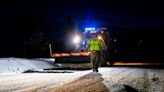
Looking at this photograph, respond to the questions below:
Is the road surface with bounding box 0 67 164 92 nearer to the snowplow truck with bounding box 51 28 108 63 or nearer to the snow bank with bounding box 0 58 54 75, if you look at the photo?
the snow bank with bounding box 0 58 54 75

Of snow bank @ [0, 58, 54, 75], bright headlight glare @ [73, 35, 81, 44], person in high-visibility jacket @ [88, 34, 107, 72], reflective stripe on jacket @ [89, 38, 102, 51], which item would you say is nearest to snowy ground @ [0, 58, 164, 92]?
snow bank @ [0, 58, 54, 75]

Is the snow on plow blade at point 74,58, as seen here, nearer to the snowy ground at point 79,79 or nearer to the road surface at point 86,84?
the snowy ground at point 79,79

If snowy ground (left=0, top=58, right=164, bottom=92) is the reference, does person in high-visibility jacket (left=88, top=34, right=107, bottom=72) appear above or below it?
above

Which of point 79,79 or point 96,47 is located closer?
point 79,79

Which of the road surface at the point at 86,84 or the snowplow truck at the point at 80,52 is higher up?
the snowplow truck at the point at 80,52

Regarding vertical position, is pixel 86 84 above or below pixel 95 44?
below

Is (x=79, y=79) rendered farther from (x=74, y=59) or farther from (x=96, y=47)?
(x=74, y=59)

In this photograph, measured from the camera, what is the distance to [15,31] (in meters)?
57.7

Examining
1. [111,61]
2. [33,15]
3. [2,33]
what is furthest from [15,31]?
[111,61]

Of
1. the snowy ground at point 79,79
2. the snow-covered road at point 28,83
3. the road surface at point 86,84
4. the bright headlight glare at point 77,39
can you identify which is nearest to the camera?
the road surface at point 86,84

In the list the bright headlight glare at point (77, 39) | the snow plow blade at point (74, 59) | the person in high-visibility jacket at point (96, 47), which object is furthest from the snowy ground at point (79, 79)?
the bright headlight glare at point (77, 39)

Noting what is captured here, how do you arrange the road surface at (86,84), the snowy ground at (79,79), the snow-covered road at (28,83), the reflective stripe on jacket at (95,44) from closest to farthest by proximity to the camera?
the road surface at (86,84), the snowy ground at (79,79), the snow-covered road at (28,83), the reflective stripe on jacket at (95,44)

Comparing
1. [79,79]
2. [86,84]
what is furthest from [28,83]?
[86,84]

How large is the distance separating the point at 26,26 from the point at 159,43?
23493 millimetres
